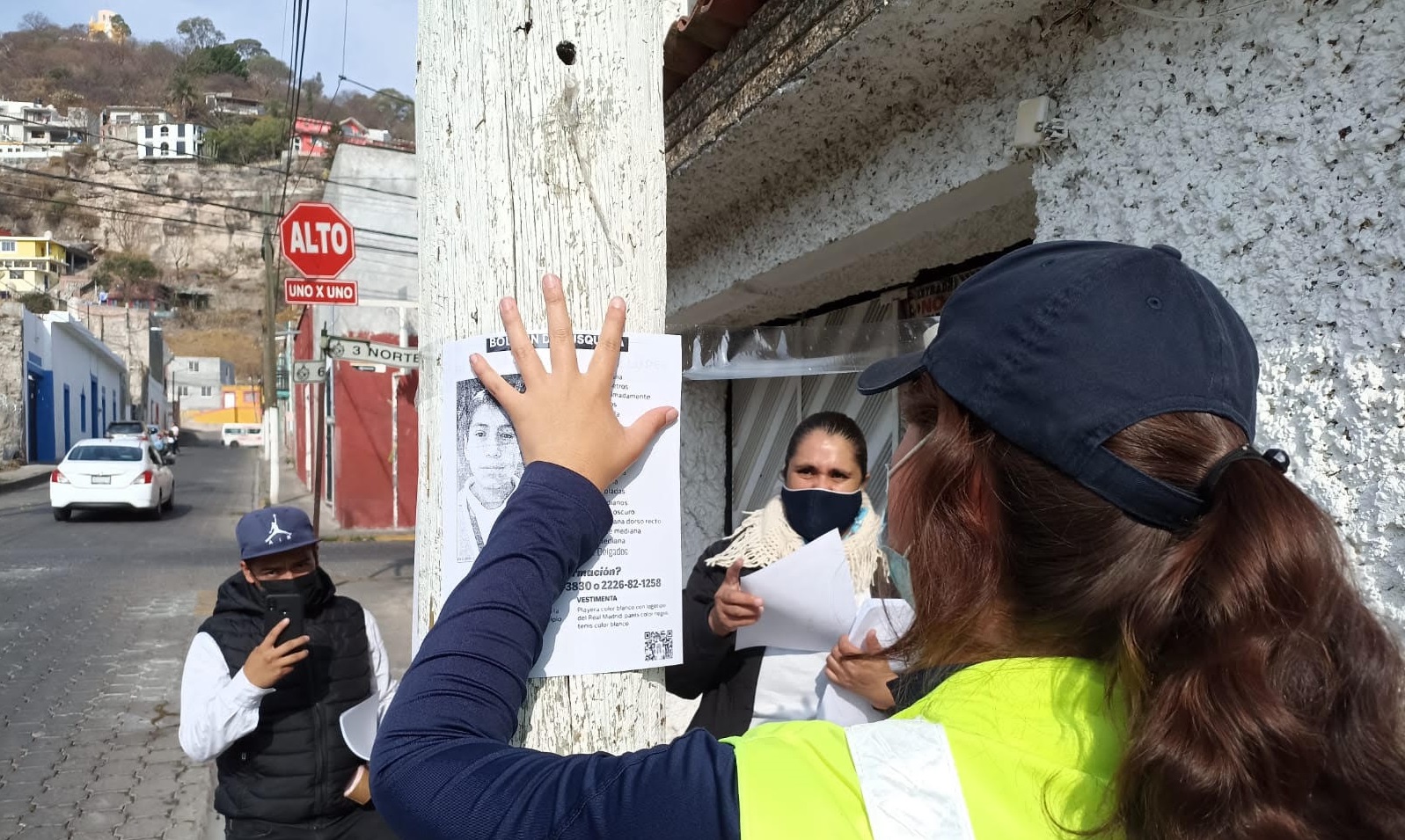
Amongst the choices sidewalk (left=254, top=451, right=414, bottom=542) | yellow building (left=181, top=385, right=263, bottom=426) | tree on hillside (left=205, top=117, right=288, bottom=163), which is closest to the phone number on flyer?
sidewalk (left=254, top=451, right=414, bottom=542)

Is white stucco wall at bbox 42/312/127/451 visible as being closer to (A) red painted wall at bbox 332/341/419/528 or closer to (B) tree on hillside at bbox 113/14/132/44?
(A) red painted wall at bbox 332/341/419/528

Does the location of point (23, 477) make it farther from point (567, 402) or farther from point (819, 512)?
point (567, 402)

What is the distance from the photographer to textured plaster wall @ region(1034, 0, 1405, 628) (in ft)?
5.07

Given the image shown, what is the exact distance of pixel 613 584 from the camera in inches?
47.3

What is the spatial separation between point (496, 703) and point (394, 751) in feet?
0.34

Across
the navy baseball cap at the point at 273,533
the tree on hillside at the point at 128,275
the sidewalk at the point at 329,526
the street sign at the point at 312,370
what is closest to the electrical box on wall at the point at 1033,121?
the navy baseball cap at the point at 273,533

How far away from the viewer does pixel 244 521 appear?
3203 mm

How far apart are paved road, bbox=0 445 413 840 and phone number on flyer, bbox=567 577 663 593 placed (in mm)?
4289

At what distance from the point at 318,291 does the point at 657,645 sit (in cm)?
999

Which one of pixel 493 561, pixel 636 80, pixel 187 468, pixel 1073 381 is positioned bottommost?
pixel 187 468

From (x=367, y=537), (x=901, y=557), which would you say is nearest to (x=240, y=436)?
(x=367, y=537)

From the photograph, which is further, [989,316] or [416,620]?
[416,620]

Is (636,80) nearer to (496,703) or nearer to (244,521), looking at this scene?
(496,703)

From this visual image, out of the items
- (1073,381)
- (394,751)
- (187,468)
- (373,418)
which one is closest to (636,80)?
(1073,381)
